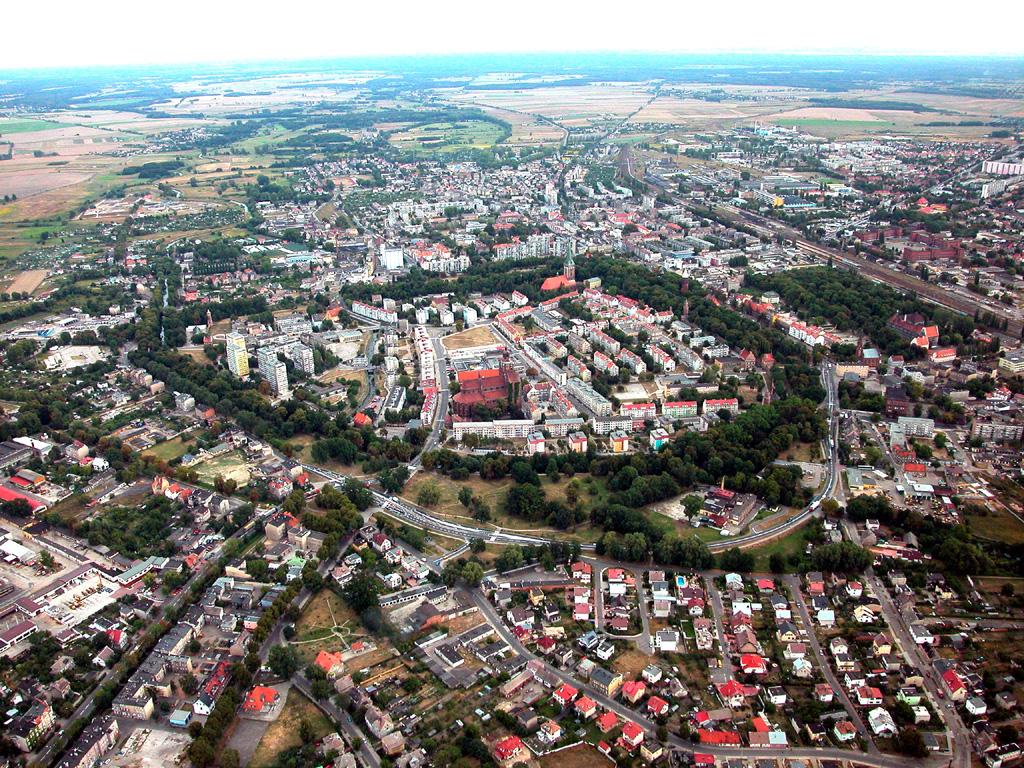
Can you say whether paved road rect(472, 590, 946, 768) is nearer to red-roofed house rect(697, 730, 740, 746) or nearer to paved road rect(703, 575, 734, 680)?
red-roofed house rect(697, 730, 740, 746)


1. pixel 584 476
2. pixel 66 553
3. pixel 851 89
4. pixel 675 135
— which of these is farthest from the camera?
pixel 851 89

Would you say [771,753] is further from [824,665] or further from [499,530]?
[499,530]

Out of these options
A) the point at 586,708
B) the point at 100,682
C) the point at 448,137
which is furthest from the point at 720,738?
the point at 448,137

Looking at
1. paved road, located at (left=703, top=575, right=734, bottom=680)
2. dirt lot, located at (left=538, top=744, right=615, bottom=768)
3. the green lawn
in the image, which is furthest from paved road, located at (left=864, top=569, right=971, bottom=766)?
dirt lot, located at (left=538, top=744, right=615, bottom=768)

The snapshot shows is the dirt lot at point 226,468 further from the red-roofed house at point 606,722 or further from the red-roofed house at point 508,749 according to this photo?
the red-roofed house at point 606,722

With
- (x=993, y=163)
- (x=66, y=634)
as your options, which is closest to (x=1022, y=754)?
(x=66, y=634)

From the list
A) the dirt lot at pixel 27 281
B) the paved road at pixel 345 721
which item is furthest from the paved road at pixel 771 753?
the dirt lot at pixel 27 281

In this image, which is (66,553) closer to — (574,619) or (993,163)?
(574,619)
